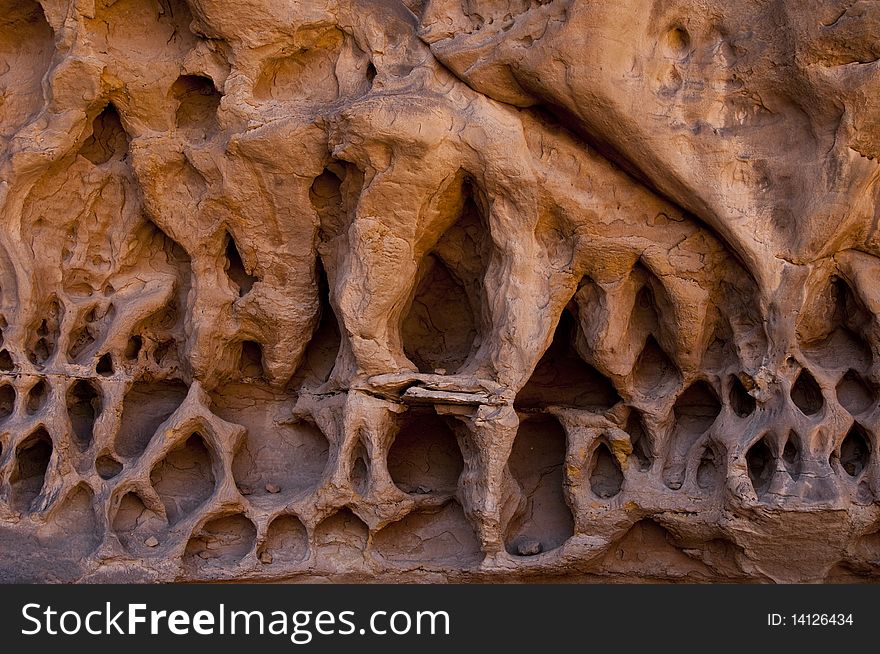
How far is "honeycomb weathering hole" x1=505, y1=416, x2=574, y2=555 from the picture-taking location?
4395mm

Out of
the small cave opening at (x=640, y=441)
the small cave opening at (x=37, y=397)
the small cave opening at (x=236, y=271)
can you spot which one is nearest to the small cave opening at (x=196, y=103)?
the small cave opening at (x=236, y=271)

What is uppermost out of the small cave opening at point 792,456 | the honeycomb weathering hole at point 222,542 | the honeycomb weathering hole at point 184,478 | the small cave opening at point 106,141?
the small cave opening at point 106,141

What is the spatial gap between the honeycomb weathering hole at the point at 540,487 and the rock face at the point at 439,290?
0.02m

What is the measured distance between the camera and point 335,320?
472 centimetres

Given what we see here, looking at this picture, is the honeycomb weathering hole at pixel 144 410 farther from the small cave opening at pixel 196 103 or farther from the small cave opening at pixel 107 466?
the small cave opening at pixel 196 103

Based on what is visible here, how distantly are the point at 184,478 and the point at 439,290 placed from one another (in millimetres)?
1528

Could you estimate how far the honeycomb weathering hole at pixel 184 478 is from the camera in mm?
4438

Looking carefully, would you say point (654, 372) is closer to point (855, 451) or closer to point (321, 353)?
point (855, 451)

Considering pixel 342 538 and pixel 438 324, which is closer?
pixel 342 538

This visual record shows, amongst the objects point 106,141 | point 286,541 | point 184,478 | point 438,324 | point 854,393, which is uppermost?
point 106,141

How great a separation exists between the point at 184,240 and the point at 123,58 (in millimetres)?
885

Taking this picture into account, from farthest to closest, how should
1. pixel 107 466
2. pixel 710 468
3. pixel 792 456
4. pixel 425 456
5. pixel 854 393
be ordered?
pixel 425 456
pixel 107 466
pixel 710 468
pixel 854 393
pixel 792 456

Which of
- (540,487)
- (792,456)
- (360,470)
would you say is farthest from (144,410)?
(792,456)

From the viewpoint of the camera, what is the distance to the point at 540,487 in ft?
15.0
